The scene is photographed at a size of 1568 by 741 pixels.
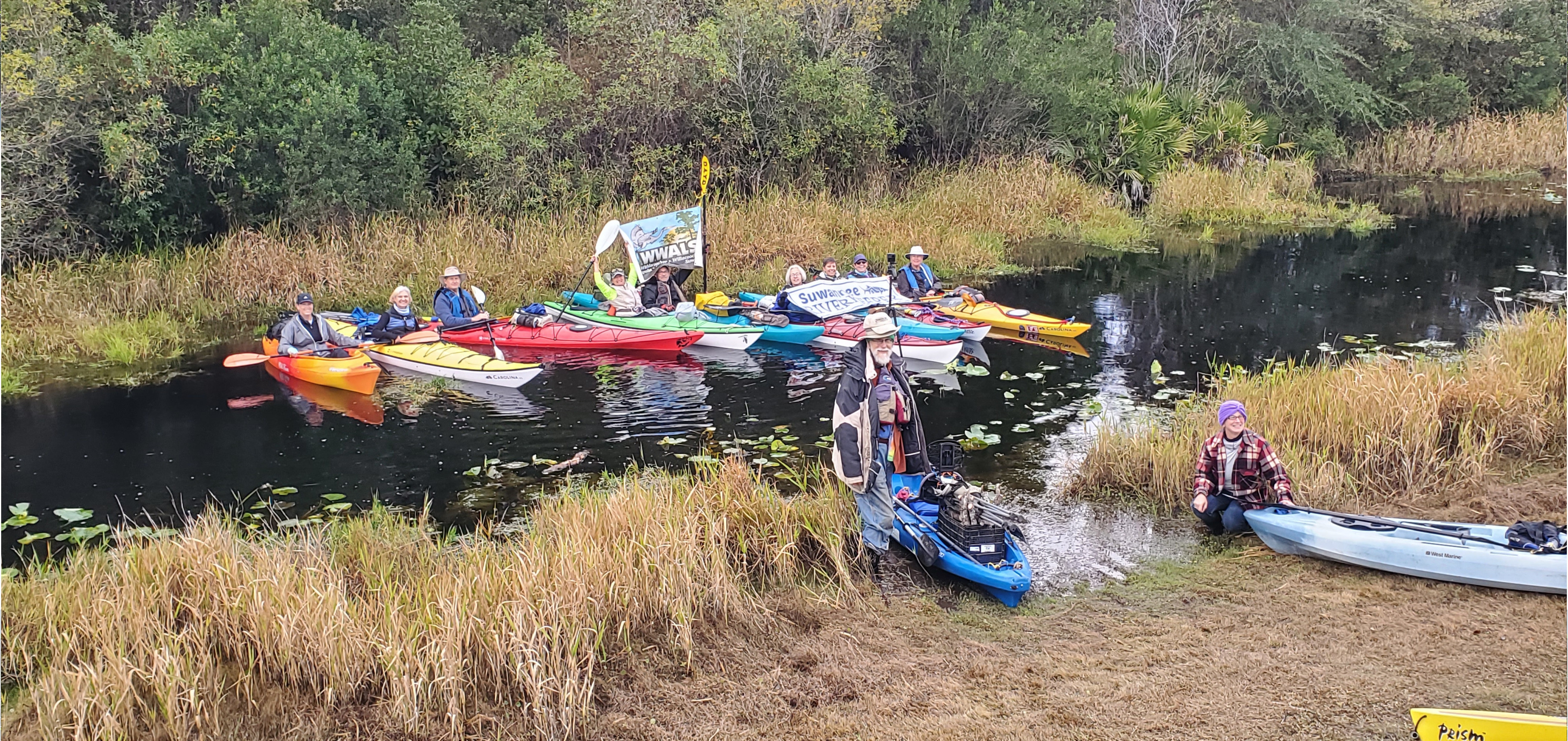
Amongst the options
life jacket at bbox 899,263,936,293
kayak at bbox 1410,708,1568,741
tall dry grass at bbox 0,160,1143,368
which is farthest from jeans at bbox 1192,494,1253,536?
tall dry grass at bbox 0,160,1143,368

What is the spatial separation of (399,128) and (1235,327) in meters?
13.9

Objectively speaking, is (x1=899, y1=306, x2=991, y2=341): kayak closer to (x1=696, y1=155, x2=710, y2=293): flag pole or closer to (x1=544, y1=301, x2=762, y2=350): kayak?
(x1=544, y1=301, x2=762, y2=350): kayak

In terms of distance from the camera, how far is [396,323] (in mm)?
14586

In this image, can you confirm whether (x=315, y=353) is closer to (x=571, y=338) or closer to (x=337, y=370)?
(x=337, y=370)

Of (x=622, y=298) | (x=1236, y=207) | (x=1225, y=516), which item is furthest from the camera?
(x=1236, y=207)

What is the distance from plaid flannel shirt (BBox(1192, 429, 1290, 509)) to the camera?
775cm

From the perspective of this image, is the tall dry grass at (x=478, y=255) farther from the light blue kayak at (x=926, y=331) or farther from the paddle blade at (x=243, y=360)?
the light blue kayak at (x=926, y=331)

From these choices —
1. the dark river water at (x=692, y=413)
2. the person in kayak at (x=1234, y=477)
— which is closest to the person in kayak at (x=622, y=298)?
the dark river water at (x=692, y=413)

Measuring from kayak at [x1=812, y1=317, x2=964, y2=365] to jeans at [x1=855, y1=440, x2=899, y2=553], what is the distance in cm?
618

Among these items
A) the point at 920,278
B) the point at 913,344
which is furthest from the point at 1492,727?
the point at 920,278

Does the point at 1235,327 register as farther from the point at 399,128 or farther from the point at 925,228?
the point at 399,128

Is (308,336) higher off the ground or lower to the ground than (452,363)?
higher

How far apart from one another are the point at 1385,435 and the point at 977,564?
3910 mm

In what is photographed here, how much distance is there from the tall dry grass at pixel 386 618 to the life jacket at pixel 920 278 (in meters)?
9.43
